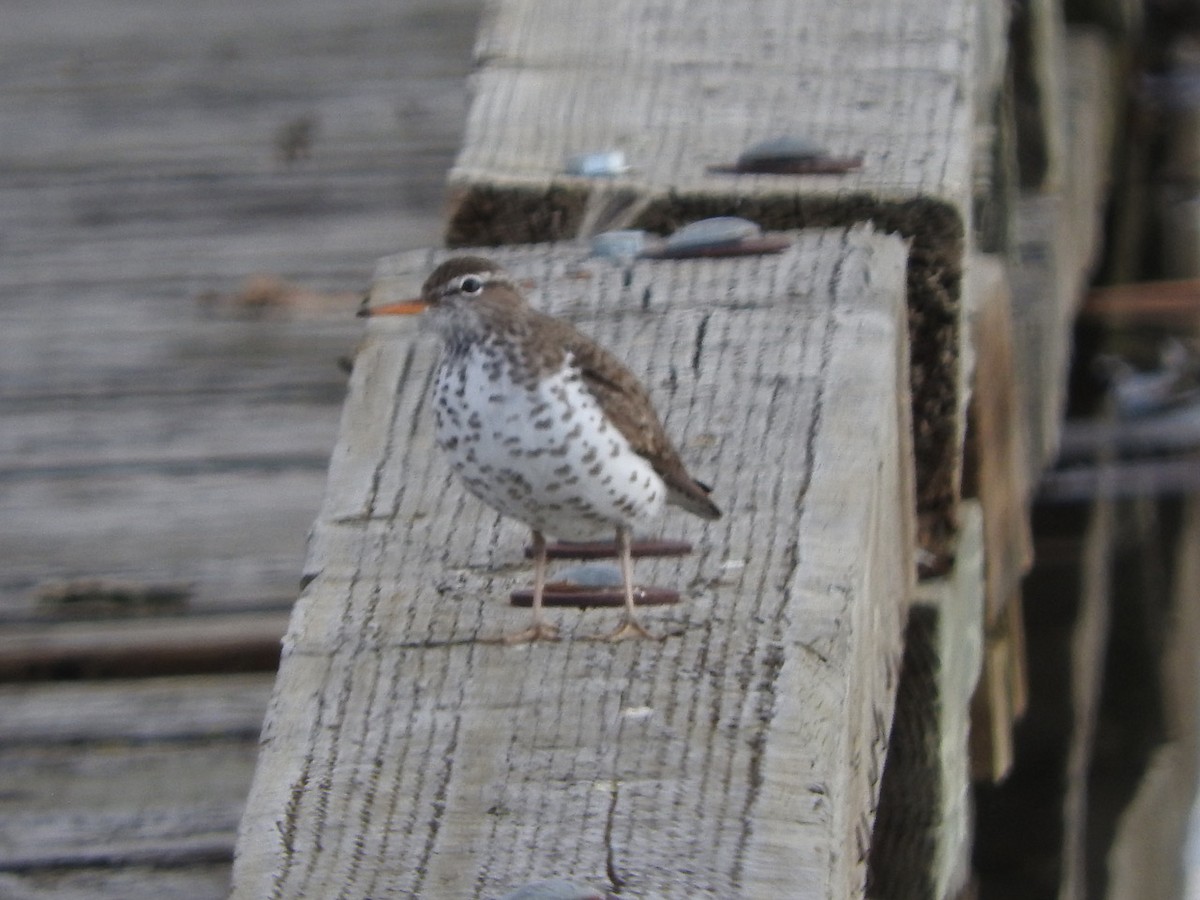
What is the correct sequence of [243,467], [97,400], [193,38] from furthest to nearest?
[193,38]
[97,400]
[243,467]

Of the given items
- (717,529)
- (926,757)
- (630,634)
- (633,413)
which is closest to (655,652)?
(630,634)

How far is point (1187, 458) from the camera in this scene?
6.68 metres

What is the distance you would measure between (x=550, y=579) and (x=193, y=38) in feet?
15.6

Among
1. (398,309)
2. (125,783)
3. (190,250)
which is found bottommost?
(125,783)

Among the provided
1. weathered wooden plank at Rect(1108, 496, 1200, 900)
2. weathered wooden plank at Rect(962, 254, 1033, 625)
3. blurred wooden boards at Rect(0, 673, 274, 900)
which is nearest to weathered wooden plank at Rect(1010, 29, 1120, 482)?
weathered wooden plank at Rect(962, 254, 1033, 625)

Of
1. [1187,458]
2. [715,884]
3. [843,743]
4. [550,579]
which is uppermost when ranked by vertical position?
[1187,458]

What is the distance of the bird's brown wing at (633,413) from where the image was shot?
2.76m

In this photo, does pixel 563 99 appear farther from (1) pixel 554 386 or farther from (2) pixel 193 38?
(2) pixel 193 38

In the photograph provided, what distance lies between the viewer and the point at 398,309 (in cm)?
316

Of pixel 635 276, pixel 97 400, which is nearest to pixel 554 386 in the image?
pixel 635 276

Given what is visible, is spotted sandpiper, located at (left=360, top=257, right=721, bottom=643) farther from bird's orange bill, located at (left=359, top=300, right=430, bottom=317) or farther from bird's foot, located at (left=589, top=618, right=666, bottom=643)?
bird's foot, located at (left=589, top=618, right=666, bottom=643)

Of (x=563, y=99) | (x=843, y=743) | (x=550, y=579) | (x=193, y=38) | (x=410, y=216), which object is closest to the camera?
(x=843, y=743)

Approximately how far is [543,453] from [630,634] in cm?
64

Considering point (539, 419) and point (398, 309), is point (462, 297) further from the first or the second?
point (539, 419)
